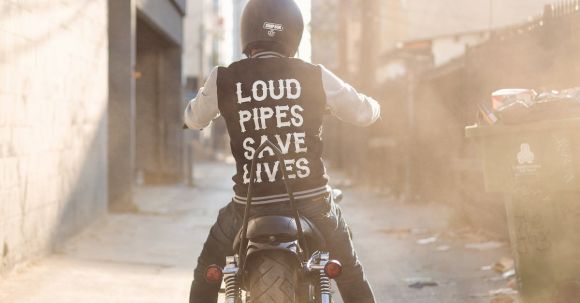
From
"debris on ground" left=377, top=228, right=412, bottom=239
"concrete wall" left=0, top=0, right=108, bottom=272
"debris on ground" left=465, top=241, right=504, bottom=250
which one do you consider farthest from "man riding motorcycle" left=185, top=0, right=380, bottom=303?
"debris on ground" left=377, top=228, right=412, bottom=239

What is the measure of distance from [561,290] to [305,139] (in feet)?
7.83

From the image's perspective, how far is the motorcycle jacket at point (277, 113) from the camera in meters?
4.00

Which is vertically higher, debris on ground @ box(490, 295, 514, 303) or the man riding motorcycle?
the man riding motorcycle

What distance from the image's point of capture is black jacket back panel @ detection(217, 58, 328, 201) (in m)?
4.00

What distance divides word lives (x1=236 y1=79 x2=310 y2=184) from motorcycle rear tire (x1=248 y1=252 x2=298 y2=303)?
1.51 feet

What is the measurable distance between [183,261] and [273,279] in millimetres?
5722

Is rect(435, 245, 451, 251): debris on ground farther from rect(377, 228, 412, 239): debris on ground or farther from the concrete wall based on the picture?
the concrete wall

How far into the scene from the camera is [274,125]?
13.2 feet

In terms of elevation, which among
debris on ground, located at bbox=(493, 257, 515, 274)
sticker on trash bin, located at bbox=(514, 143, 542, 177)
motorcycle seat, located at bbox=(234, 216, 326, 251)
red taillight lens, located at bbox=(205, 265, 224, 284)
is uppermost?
sticker on trash bin, located at bbox=(514, 143, 542, 177)

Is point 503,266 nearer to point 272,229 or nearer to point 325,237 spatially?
→ point 325,237

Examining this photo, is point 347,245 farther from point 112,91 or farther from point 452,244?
point 112,91

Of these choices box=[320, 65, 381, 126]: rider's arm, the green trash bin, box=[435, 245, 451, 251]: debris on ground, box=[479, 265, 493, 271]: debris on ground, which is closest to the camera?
box=[320, 65, 381, 126]: rider's arm

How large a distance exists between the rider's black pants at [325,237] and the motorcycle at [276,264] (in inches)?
7.8

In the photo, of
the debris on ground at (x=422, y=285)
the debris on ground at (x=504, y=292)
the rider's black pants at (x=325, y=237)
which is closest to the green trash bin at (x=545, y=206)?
the debris on ground at (x=504, y=292)
